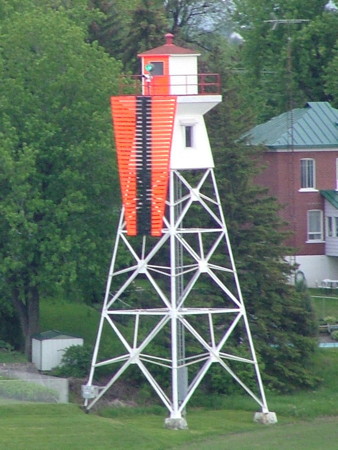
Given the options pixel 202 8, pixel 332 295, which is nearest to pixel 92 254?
pixel 332 295

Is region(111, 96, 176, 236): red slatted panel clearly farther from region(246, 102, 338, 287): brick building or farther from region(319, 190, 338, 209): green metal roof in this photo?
region(319, 190, 338, 209): green metal roof

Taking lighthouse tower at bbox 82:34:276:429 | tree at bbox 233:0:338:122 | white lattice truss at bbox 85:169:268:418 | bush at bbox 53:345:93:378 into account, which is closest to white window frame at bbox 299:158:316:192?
tree at bbox 233:0:338:122

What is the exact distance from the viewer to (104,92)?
36.4 metres

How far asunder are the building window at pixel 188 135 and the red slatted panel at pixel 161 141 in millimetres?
839

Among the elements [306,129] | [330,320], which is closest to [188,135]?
[330,320]

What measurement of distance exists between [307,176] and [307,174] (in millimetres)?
88

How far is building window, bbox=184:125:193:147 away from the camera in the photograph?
3066 cm

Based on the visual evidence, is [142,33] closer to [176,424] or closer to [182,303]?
[182,303]

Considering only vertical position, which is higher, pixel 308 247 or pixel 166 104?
pixel 166 104

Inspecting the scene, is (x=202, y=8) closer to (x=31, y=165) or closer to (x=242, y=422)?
(x=31, y=165)

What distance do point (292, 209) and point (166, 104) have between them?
873 inches

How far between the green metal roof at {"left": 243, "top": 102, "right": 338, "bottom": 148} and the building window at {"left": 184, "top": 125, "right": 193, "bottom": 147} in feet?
67.6

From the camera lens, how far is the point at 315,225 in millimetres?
53719

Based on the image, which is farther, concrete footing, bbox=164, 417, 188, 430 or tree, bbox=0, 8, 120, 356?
tree, bbox=0, 8, 120, 356
